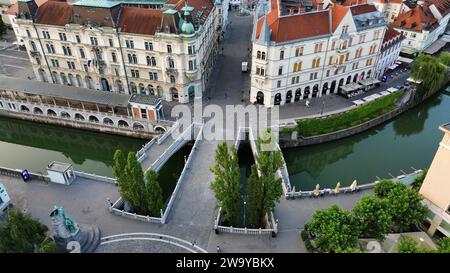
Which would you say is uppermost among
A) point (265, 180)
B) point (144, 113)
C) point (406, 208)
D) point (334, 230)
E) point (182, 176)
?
point (265, 180)

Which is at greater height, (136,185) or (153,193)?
(136,185)

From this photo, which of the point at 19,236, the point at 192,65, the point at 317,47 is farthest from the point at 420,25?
the point at 19,236

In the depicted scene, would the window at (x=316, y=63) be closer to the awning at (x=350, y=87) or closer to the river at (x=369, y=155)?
the awning at (x=350, y=87)

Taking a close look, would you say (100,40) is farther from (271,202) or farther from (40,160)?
(271,202)

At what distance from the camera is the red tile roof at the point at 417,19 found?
8788cm

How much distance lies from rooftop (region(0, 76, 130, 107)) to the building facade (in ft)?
15.9

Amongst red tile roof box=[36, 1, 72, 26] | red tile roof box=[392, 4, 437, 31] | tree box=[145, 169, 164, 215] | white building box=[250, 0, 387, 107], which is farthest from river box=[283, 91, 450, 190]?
red tile roof box=[36, 1, 72, 26]

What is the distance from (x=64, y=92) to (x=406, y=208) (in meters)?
62.2

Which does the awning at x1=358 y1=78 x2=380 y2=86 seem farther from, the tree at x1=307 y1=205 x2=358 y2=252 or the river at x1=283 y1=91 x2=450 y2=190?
the tree at x1=307 y1=205 x2=358 y2=252

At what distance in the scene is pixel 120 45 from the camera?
65.9 metres

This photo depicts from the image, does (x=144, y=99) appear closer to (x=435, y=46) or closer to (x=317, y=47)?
(x=317, y=47)

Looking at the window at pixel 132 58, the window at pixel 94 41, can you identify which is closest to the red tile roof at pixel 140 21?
the window at pixel 132 58
